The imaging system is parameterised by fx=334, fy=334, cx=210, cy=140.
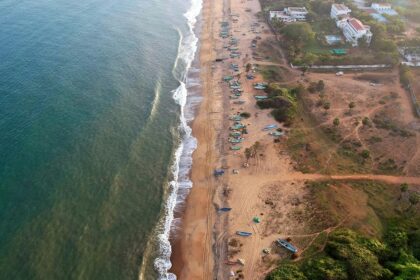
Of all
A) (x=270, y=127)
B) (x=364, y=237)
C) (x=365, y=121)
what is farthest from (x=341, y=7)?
(x=364, y=237)

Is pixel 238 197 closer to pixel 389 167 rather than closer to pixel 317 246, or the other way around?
pixel 317 246

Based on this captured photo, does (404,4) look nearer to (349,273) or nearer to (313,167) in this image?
(313,167)

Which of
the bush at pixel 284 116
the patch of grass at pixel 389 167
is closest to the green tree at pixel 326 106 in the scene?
the bush at pixel 284 116

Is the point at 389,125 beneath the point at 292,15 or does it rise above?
beneath

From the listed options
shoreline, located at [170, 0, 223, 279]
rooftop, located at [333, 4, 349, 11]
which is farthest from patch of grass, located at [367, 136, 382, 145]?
rooftop, located at [333, 4, 349, 11]

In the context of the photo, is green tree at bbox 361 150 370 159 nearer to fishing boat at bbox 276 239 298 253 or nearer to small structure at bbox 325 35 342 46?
fishing boat at bbox 276 239 298 253

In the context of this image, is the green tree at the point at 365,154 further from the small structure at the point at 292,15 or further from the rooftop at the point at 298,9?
the rooftop at the point at 298,9
